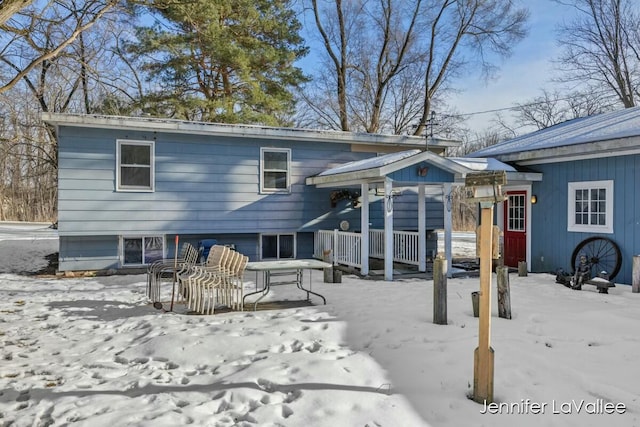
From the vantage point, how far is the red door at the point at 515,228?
10281 mm

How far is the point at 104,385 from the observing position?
3.49 m

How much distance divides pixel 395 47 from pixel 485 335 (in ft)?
74.3

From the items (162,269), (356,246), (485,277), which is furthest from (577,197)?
(162,269)

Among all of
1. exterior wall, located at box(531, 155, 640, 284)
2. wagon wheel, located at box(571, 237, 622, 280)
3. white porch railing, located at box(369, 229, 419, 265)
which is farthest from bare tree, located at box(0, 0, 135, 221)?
wagon wheel, located at box(571, 237, 622, 280)

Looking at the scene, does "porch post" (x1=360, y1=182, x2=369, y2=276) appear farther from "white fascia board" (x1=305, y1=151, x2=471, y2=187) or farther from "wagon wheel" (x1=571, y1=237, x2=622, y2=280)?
"wagon wheel" (x1=571, y1=237, x2=622, y2=280)

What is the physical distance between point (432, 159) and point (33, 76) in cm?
2005

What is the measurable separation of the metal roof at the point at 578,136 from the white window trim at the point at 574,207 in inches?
26.9

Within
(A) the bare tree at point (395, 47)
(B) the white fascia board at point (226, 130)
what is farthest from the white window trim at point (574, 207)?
(A) the bare tree at point (395, 47)

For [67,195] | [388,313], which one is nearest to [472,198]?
[388,313]

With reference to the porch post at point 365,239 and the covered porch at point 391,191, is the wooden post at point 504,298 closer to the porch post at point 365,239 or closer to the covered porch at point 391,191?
the covered porch at point 391,191

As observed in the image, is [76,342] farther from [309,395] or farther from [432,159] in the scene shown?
[432,159]

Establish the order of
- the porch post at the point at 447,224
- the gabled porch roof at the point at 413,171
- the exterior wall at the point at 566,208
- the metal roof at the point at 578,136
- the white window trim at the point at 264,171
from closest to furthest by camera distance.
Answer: the exterior wall at the point at 566,208, the metal roof at the point at 578,136, the gabled porch roof at the point at 413,171, the porch post at the point at 447,224, the white window trim at the point at 264,171

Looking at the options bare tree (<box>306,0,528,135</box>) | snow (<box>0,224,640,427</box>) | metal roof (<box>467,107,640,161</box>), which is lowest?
snow (<box>0,224,640,427</box>)

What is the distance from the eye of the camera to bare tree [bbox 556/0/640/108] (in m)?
21.0
